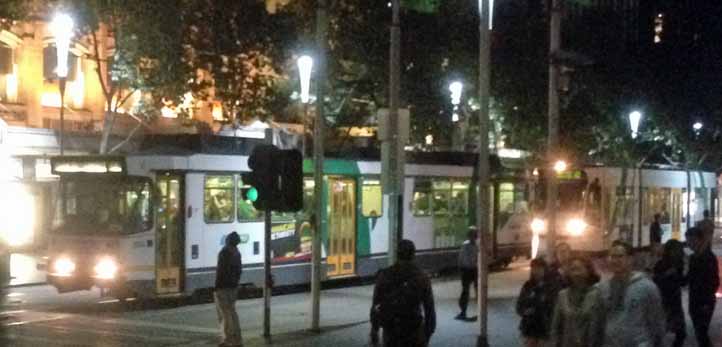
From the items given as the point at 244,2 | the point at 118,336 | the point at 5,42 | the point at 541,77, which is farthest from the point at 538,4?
the point at 118,336

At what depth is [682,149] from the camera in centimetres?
5331

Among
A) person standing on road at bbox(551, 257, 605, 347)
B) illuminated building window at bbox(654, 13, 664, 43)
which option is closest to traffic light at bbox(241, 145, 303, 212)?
person standing on road at bbox(551, 257, 605, 347)

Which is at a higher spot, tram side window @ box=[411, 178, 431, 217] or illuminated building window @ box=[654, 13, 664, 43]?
illuminated building window @ box=[654, 13, 664, 43]

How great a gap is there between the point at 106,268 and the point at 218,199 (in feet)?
9.30

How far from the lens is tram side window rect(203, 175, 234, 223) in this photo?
24.5m

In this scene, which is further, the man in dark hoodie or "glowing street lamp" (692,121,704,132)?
"glowing street lamp" (692,121,704,132)

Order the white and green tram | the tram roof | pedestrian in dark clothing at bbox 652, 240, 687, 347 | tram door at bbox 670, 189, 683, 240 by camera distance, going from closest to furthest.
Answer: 1. pedestrian in dark clothing at bbox 652, 240, 687, 347
2. the white and green tram
3. the tram roof
4. tram door at bbox 670, 189, 683, 240

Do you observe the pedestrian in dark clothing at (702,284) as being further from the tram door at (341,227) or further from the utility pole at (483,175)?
the tram door at (341,227)

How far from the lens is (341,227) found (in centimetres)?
2809

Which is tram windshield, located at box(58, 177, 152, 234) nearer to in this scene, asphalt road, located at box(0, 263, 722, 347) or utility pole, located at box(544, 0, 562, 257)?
asphalt road, located at box(0, 263, 722, 347)

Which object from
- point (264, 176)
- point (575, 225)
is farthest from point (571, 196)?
point (264, 176)

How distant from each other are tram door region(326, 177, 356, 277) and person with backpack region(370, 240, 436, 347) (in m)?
17.0

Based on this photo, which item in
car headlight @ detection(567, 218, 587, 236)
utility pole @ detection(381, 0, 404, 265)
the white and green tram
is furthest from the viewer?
car headlight @ detection(567, 218, 587, 236)

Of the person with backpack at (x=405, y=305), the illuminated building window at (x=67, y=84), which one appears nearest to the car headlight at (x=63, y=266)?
the person with backpack at (x=405, y=305)
